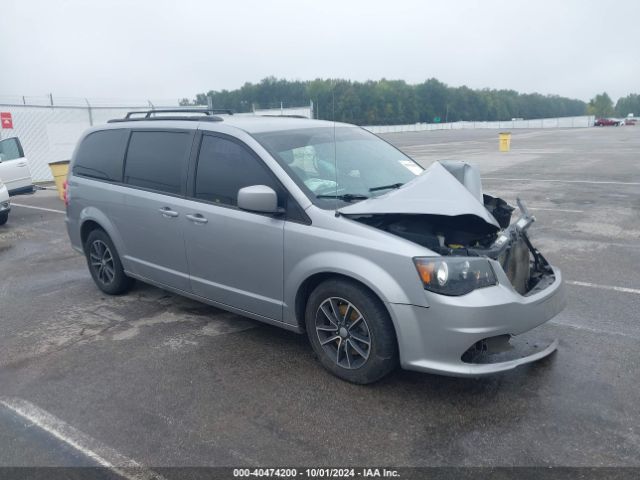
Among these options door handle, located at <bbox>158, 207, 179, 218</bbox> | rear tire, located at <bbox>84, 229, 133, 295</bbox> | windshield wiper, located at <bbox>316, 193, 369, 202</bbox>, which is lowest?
rear tire, located at <bbox>84, 229, 133, 295</bbox>

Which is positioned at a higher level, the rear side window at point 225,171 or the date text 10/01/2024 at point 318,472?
the rear side window at point 225,171

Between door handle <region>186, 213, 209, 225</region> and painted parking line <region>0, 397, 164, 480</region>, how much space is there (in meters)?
1.73

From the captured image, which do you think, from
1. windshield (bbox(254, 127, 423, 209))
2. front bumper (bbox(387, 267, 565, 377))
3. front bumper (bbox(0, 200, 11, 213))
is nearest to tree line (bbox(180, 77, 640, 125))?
windshield (bbox(254, 127, 423, 209))

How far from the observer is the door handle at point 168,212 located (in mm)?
4582

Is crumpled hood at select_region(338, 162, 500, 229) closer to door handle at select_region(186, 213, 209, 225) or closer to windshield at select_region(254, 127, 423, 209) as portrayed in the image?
windshield at select_region(254, 127, 423, 209)

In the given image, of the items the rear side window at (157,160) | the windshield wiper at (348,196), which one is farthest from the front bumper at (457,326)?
the rear side window at (157,160)

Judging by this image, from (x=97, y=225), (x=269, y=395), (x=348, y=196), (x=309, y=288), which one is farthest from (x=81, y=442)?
A: (x=97, y=225)

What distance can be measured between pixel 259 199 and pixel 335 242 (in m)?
0.62

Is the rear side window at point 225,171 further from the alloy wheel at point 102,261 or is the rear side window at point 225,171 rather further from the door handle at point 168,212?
the alloy wheel at point 102,261

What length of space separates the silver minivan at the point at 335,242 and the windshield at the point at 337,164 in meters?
0.01

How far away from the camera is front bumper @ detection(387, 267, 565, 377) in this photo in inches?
125

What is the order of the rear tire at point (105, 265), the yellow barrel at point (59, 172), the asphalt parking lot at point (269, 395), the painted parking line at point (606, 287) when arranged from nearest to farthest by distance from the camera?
1. the asphalt parking lot at point (269, 395)
2. the painted parking line at point (606, 287)
3. the rear tire at point (105, 265)
4. the yellow barrel at point (59, 172)

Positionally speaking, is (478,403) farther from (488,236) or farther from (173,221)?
(173,221)

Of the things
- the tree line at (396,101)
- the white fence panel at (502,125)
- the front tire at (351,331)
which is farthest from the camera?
the white fence panel at (502,125)
